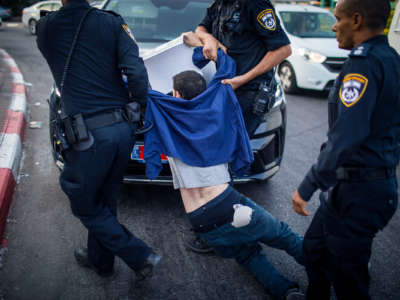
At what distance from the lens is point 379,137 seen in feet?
4.91

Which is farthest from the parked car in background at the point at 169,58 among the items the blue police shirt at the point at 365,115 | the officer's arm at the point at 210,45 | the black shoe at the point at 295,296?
the blue police shirt at the point at 365,115

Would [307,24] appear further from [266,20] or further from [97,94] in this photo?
[97,94]

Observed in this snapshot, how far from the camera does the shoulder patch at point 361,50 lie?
142 centimetres

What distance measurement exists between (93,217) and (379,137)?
5.12 feet

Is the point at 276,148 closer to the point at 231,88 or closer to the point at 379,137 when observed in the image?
the point at 231,88

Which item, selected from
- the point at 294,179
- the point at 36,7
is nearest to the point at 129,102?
the point at 294,179

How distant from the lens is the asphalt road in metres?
2.13

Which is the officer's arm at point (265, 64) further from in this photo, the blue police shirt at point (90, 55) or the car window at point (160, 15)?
the car window at point (160, 15)

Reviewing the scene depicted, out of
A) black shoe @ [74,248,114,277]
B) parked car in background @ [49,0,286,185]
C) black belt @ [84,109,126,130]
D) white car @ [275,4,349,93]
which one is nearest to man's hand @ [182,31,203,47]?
parked car in background @ [49,0,286,185]

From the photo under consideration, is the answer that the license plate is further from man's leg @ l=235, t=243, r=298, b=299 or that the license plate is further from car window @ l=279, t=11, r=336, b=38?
car window @ l=279, t=11, r=336, b=38

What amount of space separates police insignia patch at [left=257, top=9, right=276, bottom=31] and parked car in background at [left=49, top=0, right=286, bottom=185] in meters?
0.73

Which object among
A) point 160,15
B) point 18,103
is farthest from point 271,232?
point 18,103

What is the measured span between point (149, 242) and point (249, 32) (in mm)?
1713

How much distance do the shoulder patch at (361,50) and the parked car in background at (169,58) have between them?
137 cm
